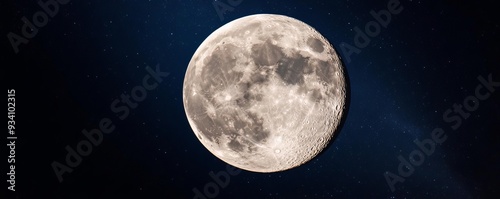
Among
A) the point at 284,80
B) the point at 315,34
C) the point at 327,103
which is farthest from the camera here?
the point at 315,34

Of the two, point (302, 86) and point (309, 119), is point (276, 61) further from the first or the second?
point (309, 119)

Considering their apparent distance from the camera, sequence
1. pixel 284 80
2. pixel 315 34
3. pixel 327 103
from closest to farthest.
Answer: pixel 284 80 → pixel 327 103 → pixel 315 34

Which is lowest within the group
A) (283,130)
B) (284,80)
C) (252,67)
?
(283,130)

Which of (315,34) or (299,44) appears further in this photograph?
(315,34)

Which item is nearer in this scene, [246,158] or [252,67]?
[252,67]

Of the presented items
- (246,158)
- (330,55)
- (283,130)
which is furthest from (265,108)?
(330,55)

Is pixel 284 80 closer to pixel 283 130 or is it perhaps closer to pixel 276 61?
pixel 276 61

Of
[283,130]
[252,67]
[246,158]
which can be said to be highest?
[252,67]

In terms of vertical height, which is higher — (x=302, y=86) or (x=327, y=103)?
(x=302, y=86)

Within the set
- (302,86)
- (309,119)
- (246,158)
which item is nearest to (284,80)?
(302,86)
